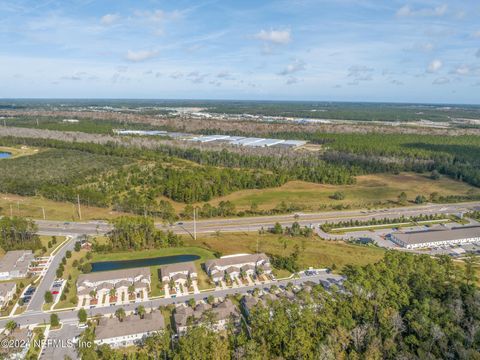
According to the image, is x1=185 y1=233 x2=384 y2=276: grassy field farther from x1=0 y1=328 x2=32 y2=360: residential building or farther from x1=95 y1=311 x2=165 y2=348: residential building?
x1=0 y1=328 x2=32 y2=360: residential building

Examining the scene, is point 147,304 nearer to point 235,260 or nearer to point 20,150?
point 235,260

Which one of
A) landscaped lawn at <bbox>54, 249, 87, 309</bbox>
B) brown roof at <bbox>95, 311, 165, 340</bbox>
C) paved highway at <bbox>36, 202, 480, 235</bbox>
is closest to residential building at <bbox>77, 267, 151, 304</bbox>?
landscaped lawn at <bbox>54, 249, 87, 309</bbox>

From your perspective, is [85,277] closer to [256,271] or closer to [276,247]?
[256,271]

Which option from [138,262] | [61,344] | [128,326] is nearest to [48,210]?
[138,262]

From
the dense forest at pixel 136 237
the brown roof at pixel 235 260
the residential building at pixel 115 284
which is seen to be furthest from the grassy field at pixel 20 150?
the brown roof at pixel 235 260

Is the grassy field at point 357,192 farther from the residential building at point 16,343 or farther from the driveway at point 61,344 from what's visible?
the residential building at point 16,343

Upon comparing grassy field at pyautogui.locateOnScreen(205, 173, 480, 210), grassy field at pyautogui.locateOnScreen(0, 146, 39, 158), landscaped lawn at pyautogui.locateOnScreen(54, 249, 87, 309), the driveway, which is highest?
grassy field at pyautogui.locateOnScreen(0, 146, 39, 158)

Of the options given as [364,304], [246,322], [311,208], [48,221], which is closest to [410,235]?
[311,208]
